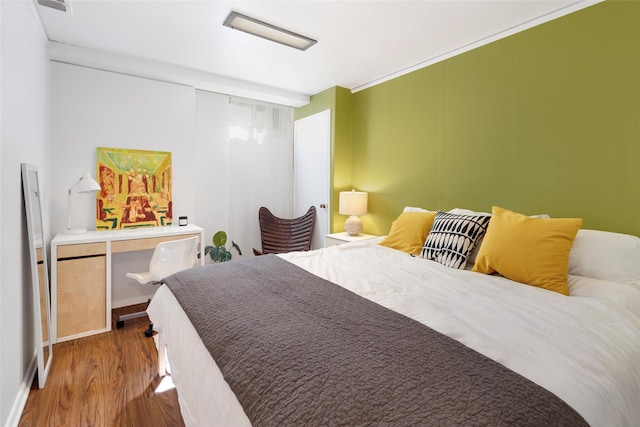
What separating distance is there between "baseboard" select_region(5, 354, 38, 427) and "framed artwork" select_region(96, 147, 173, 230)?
4.53 ft

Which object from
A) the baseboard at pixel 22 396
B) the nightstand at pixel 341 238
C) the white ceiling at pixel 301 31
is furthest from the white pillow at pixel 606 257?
the baseboard at pixel 22 396

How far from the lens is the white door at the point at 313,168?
12.7 feet

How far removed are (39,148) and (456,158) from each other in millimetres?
3294

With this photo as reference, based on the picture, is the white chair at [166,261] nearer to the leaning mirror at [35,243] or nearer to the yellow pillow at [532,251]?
the leaning mirror at [35,243]

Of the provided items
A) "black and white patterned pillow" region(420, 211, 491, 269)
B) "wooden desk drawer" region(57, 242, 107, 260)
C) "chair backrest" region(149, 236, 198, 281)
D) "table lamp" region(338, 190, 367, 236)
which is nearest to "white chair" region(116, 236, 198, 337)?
"chair backrest" region(149, 236, 198, 281)

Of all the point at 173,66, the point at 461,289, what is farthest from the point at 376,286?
the point at 173,66

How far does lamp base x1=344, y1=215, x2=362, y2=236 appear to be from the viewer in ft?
11.5

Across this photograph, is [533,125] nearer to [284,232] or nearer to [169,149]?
[284,232]

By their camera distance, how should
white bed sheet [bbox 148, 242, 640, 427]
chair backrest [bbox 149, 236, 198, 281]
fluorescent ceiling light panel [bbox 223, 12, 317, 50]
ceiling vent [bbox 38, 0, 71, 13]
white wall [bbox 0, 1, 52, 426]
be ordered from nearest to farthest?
white bed sheet [bbox 148, 242, 640, 427], white wall [bbox 0, 1, 52, 426], ceiling vent [bbox 38, 0, 71, 13], fluorescent ceiling light panel [bbox 223, 12, 317, 50], chair backrest [bbox 149, 236, 198, 281]

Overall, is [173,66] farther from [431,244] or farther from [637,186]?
[637,186]

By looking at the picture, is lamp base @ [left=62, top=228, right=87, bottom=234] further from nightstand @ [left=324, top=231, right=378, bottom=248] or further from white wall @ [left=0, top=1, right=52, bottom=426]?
nightstand @ [left=324, top=231, right=378, bottom=248]

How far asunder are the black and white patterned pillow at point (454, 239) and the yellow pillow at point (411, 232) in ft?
0.52

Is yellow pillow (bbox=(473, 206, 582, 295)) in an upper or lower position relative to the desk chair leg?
upper

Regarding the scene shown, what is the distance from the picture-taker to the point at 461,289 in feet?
5.36
